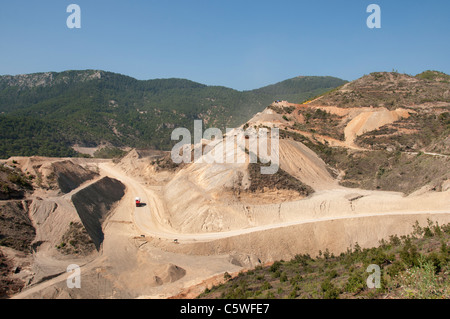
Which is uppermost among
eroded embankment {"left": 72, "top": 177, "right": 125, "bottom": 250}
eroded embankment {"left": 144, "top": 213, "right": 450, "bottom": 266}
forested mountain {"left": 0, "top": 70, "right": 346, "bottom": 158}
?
forested mountain {"left": 0, "top": 70, "right": 346, "bottom": 158}

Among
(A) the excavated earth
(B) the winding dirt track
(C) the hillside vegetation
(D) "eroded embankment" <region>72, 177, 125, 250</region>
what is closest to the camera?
(C) the hillside vegetation

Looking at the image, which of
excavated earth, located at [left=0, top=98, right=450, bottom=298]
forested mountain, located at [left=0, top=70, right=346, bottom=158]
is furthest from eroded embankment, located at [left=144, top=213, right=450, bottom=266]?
forested mountain, located at [left=0, top=70, right=346, bottom=158]

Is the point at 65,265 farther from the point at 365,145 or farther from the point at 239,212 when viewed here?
the point at 365,145

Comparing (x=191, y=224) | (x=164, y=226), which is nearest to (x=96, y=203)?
(x=164, y=226)

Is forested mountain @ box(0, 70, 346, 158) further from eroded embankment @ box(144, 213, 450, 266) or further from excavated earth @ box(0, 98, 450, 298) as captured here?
eroded embankment @ box(144, 213, 450, 266)

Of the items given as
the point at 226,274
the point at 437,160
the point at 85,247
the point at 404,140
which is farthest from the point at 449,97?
the point at 85,247

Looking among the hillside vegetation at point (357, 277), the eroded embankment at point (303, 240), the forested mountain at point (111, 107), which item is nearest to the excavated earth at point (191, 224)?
the eroded embankment at point (303, 240)

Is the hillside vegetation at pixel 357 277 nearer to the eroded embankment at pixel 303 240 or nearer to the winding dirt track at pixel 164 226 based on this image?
the eroded embankment at pixel 303 240
